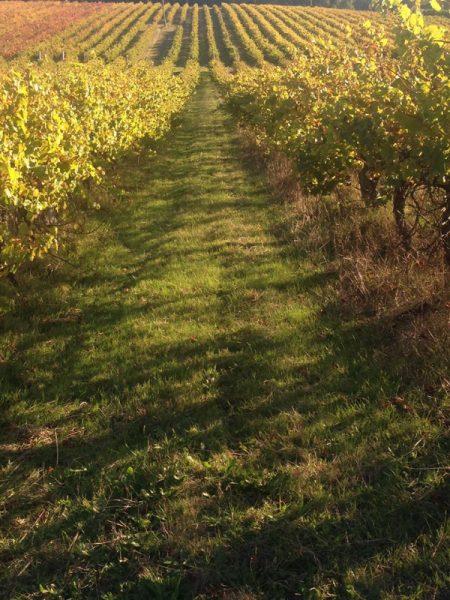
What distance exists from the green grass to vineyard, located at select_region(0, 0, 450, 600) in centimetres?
2

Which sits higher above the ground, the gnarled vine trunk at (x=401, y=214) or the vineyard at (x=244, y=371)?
the gnarled vine trunk at (x=401, y=214)

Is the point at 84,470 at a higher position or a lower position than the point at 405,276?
lower

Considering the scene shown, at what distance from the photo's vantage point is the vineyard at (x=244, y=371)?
2457 mm

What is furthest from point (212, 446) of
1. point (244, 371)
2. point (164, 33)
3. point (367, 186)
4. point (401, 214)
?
point (164, 33)

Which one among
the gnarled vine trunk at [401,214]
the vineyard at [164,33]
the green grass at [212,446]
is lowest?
the green grass at [212,446]

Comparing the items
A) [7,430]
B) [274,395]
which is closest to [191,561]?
[274,395]

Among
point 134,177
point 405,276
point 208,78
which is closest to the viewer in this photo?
point 405,276

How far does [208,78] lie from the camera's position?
147ft

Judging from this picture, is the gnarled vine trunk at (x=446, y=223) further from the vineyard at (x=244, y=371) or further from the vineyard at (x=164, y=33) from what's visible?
the vineyard at (x=164, y=33)

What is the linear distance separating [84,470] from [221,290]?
302 cm

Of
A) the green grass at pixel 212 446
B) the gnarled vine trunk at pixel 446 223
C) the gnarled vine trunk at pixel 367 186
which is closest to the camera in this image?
the green grass at pixel 212 446

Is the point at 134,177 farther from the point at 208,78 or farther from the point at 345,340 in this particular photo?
the point at 208,78

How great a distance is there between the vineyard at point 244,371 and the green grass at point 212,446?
16 mm

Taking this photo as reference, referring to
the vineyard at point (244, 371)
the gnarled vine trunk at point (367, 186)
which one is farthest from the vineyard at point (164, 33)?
the vineyard at point (244, 371)
